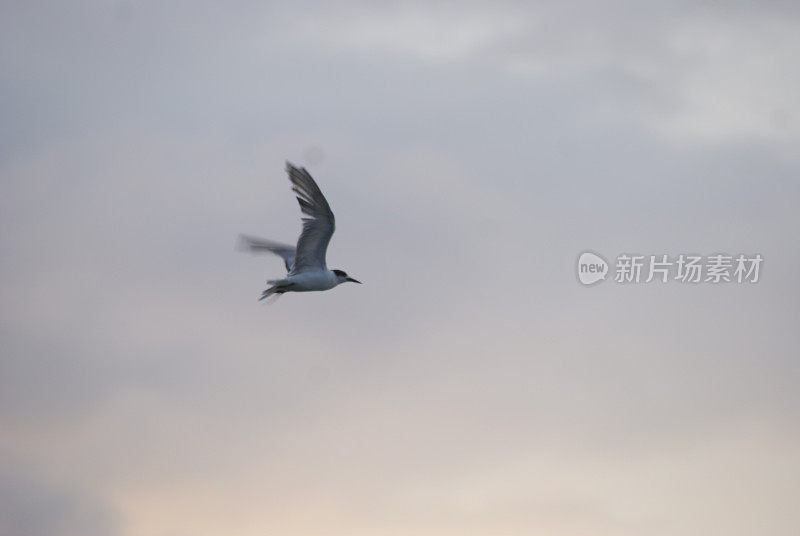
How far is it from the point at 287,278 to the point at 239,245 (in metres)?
3.95

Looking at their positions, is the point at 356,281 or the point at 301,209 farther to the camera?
the point at 356,281

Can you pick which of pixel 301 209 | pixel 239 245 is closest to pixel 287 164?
pixel 301 209

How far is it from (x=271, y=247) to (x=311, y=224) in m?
4.62

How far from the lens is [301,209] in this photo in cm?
3656

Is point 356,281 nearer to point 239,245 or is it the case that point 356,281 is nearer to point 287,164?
point 239,245

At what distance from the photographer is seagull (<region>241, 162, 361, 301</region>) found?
35625 millimetres

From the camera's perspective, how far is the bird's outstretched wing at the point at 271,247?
133 feet

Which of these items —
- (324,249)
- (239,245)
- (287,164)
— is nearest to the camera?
(287,164)

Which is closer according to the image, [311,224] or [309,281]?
[311,224]

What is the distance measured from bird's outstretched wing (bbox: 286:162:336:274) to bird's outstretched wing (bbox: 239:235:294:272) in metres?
2.38

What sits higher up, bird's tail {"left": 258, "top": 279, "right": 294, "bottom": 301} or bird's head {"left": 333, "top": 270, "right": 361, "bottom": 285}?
bird's head {"left": 333, "top": 270, "right": 361, "bottom": 285}

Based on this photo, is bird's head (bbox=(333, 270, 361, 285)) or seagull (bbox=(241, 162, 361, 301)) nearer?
seagull (bbox=(241, 162, 361, 301))

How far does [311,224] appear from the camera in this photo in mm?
36719

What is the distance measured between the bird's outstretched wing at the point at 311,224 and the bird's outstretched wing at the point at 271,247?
238 centimetres
